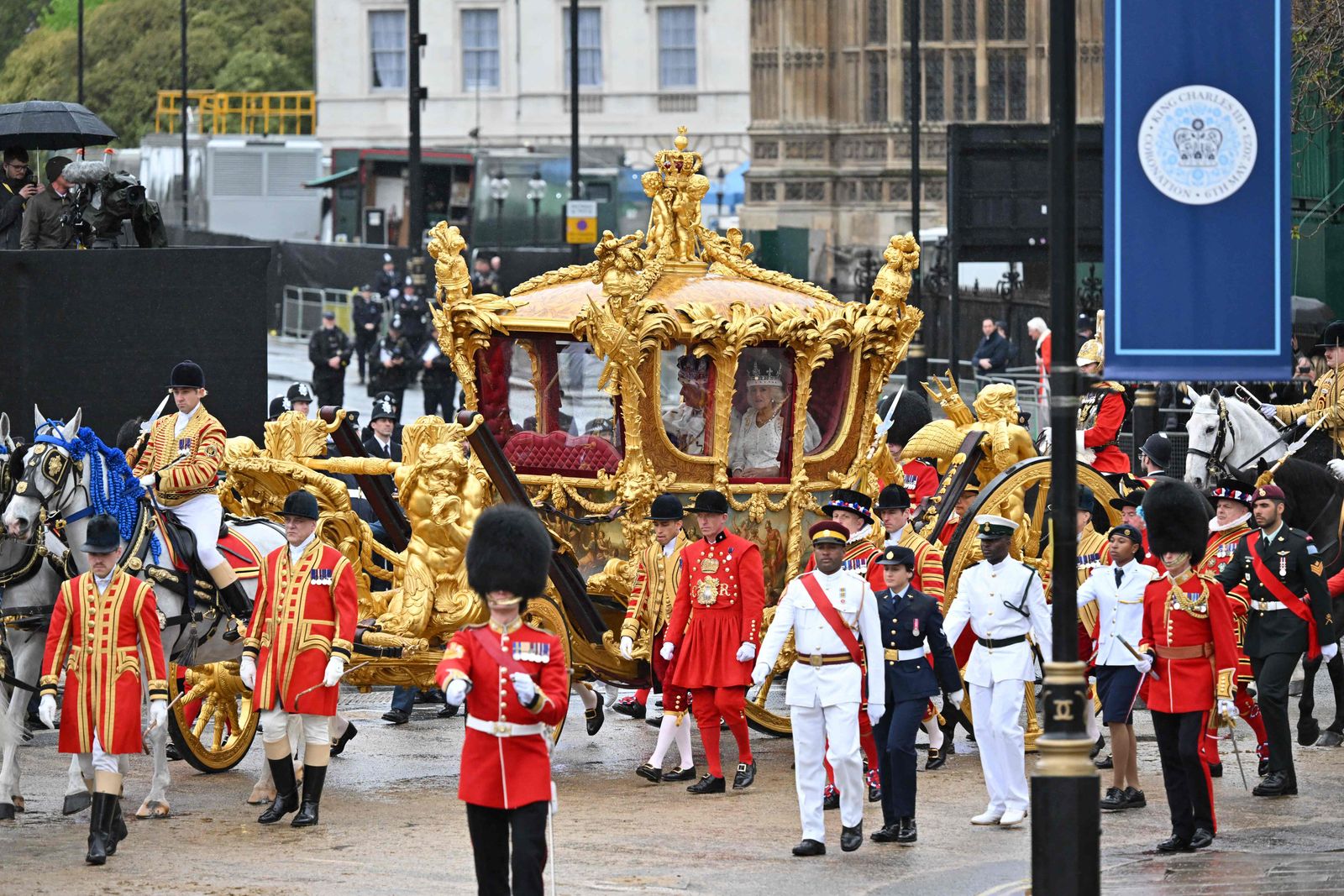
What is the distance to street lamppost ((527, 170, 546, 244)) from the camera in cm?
4937

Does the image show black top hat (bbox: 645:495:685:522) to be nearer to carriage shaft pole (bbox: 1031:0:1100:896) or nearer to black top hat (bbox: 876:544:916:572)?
black top hat (bbox: 876:544:916:572)

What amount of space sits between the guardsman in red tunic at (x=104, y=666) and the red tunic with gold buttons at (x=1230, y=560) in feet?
19.3

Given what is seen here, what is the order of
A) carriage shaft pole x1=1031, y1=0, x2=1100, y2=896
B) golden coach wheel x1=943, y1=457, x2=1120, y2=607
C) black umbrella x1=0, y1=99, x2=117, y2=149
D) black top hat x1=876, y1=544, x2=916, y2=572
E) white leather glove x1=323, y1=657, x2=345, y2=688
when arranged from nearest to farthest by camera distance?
carriage shaft pole x1=1031, y1=0, x2=1100, y2=896
white leather glove x1=323, y1=657, x2=345, y2=688
black top hat x1=876, y1=544, x2=916, y2=572
golden coach wheel x1=943, y1=457, x2=1120, y2=607
black umbrella x1=0, y1=99, x2=117, y2=149

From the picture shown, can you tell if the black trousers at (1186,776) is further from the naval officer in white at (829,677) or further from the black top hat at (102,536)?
the black top hat at (102,536)

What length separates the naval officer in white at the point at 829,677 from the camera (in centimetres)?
1166

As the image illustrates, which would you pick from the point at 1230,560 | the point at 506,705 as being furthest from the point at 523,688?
the point at 1230,560

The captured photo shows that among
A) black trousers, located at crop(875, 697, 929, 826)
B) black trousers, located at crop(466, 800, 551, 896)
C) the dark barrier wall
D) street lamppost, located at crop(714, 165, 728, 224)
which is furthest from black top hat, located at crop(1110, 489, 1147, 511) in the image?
street lamppost, located at crop(714, 165, 728, 224)

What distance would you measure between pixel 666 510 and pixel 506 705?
4296 mm

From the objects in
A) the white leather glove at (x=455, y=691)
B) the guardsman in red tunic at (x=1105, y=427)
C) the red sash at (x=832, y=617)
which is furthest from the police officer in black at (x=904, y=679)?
the guardsman in red tunic at (x=1105, y=427)

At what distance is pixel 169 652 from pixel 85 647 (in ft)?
4.60

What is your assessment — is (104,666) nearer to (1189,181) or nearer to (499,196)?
(1189,181)

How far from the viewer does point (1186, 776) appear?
11641 mm

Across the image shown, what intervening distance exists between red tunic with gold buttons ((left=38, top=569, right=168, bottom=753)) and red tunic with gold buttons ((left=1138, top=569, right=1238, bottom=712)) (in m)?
5.06

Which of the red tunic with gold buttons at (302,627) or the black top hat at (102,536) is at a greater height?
the black top hat at (102,536)
